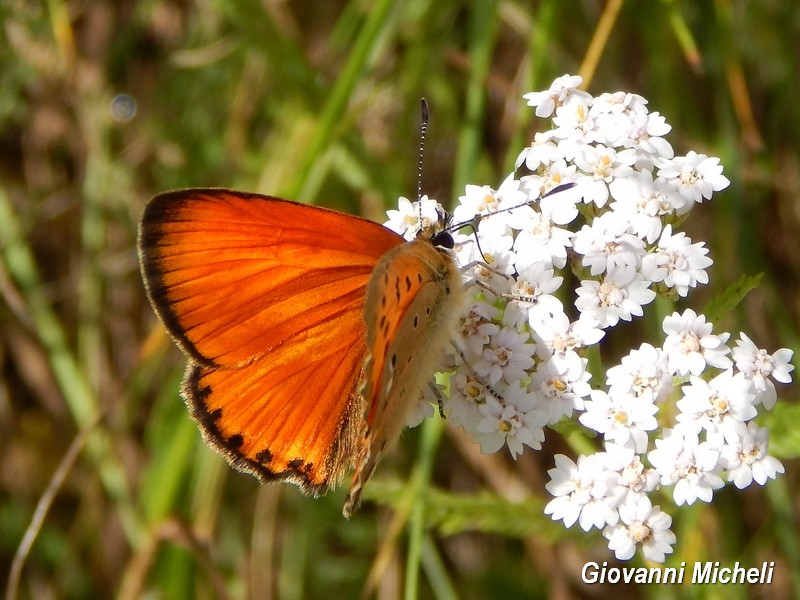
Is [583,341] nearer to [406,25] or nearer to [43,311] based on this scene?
[406,25]

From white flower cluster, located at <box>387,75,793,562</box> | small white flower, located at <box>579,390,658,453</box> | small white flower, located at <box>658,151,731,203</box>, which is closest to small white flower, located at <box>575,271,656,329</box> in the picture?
white flower cluster, located at <box>387,75,793,562</box>

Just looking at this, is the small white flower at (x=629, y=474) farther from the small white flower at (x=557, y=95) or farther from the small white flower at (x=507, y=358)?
the small white flower at (x=557, y=95)

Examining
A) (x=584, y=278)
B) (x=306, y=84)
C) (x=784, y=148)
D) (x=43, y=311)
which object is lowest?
(x=584, y=278)

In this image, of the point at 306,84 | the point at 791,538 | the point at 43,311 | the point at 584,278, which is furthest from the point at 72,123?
the point at 791,538

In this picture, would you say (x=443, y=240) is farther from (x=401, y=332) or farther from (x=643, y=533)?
(x=643, y=533)

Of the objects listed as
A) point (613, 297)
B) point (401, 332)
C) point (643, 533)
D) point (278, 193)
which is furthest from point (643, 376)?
point (278, 193)

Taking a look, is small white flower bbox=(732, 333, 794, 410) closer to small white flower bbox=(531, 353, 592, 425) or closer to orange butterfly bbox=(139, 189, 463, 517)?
small white flower bbox=(531, 353, 592, 425)
